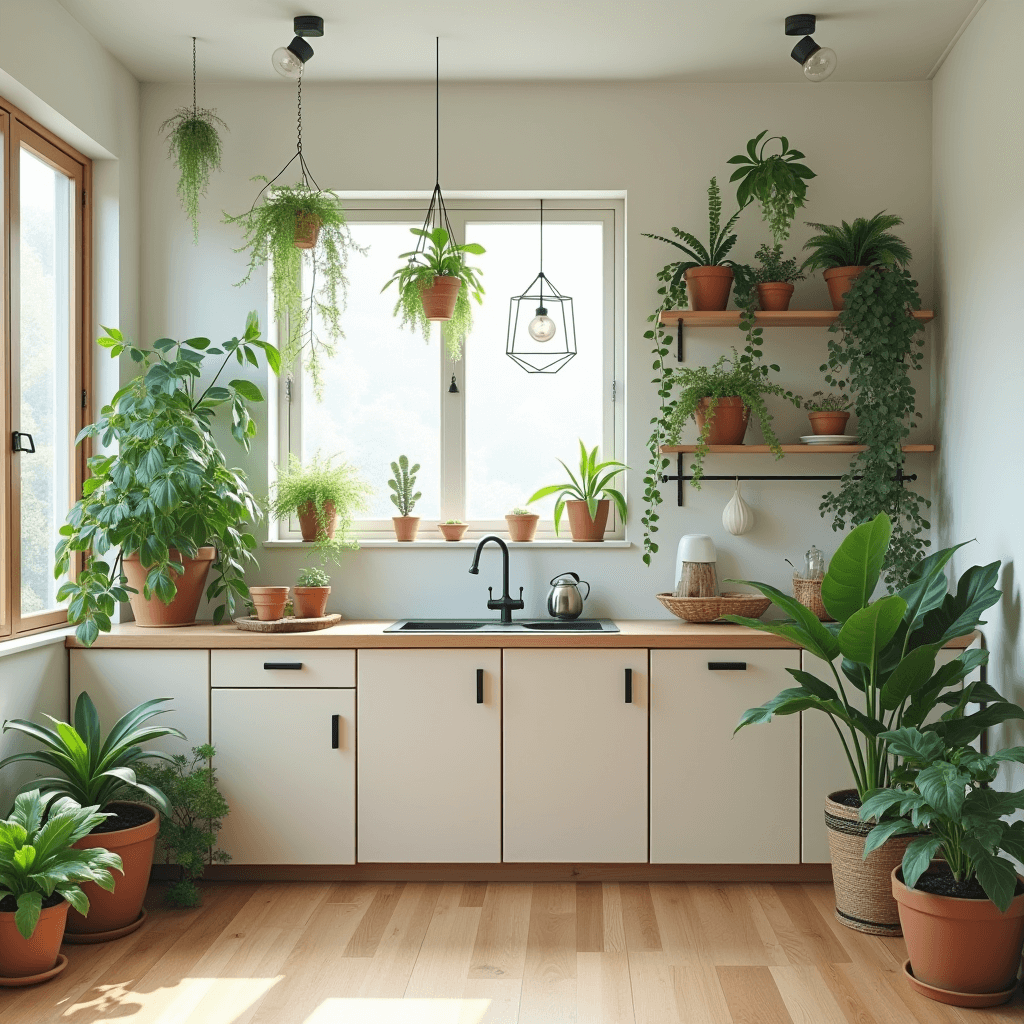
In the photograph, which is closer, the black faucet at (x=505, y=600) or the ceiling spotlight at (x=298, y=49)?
the ceiling spotlight at (x=298, y=49)

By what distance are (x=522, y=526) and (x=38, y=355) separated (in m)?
1.78

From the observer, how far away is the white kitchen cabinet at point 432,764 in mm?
3326

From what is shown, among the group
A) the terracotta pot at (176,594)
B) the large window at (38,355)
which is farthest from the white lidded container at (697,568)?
the large window at (38,355)

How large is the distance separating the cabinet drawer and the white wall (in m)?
0.53

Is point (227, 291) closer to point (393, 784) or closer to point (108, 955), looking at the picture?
point (393, 784)

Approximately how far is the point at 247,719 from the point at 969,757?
7.10 ft

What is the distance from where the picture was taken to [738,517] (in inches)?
147

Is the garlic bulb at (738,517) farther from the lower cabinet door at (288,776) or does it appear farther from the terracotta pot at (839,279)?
the lower cabinet door at (288,776)

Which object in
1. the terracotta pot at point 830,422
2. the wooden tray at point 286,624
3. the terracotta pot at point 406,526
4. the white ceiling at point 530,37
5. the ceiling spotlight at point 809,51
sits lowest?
the wooden tray at point 286,624

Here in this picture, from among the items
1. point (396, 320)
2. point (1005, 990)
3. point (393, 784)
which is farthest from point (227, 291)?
point (1005, 990)

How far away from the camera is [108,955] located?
2799 millimetres

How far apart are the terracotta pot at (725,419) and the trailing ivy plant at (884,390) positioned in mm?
356

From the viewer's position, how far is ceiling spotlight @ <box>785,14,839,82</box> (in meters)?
3.26

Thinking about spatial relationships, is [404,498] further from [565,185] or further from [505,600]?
[565,185]
